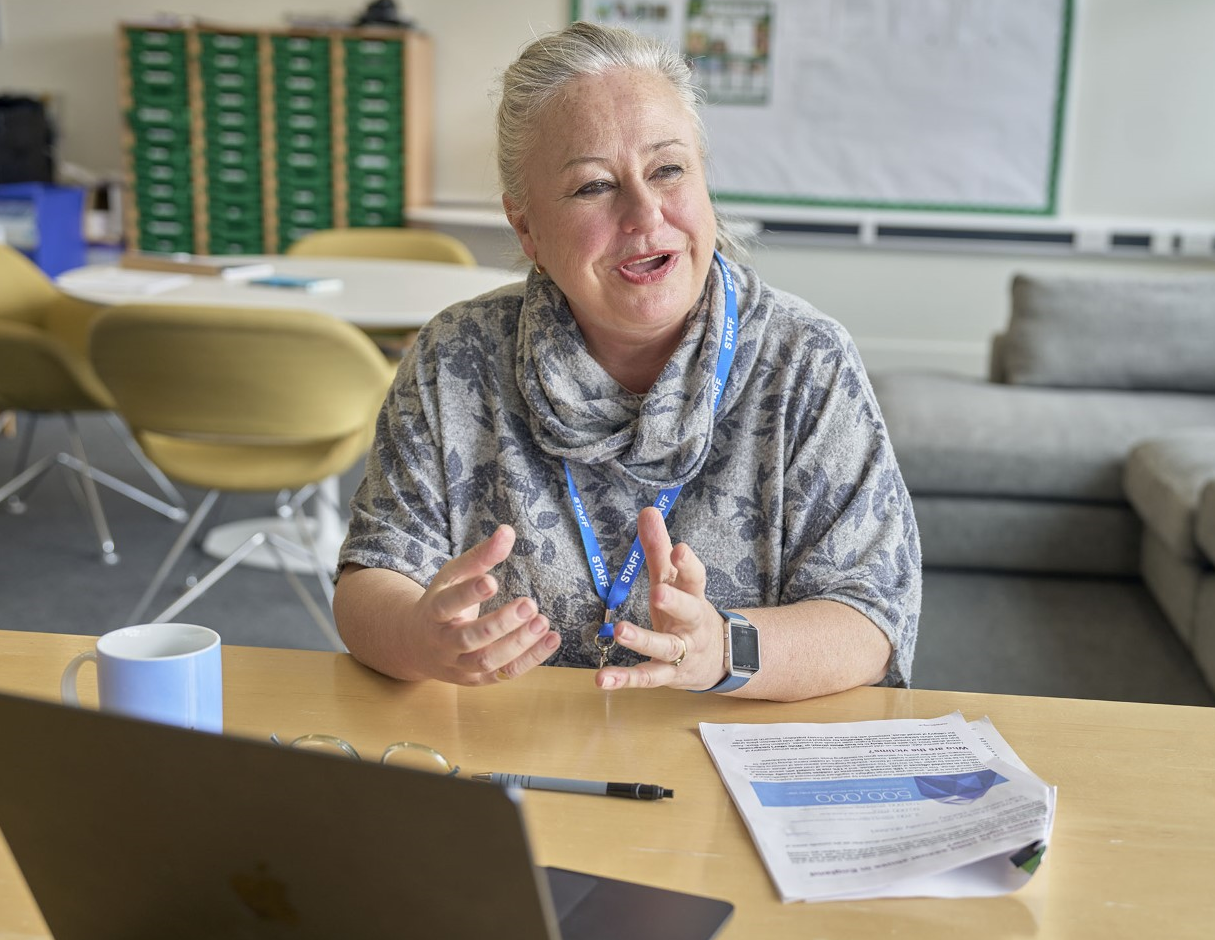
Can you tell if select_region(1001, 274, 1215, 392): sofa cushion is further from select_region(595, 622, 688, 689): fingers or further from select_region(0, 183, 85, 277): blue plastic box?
select_region(0, 183, 85, 277): blue plastic box

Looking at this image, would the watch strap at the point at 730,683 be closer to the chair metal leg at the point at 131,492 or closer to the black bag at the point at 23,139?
the chair metal leg at the point at 131,492

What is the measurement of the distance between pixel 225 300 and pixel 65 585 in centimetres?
89

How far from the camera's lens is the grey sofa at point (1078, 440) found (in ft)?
10.7

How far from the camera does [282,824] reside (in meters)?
0.59

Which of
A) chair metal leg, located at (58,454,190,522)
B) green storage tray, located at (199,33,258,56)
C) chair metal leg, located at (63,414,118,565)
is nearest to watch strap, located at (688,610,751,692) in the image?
chair metal leg, located at (63,414,118,565)

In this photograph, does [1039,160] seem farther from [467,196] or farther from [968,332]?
[467,196]

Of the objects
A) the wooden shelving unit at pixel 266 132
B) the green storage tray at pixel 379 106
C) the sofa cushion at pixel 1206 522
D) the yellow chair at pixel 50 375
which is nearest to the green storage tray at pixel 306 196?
the wooden shelving unit at pixel 266 132

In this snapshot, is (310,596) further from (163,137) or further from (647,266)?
(163,137)

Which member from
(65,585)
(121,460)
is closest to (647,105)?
(65,585)

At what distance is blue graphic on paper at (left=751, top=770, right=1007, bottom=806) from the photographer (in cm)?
92

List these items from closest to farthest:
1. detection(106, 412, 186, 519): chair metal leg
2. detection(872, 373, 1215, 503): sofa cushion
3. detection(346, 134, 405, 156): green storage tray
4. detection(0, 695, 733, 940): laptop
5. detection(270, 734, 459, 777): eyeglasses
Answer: detection(0, 695, 733, 940): laptop, detection(270, 734, 459, 777): eyeglasses, detection(872, 373, 1215, 503): sofa cushion, detection(106, 412, 186, 519): chair metal leg, detection(346, 134, 405, 156): green storage tray

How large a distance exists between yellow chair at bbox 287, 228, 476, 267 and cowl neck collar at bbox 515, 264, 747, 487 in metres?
3.01

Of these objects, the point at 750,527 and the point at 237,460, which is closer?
the point at 750,527

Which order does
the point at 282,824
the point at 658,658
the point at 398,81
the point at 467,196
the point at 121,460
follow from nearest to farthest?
the point at 282,824 → the point at 658,658 → the point at 121,460 → the point at 398,81 → the point at 467,196
